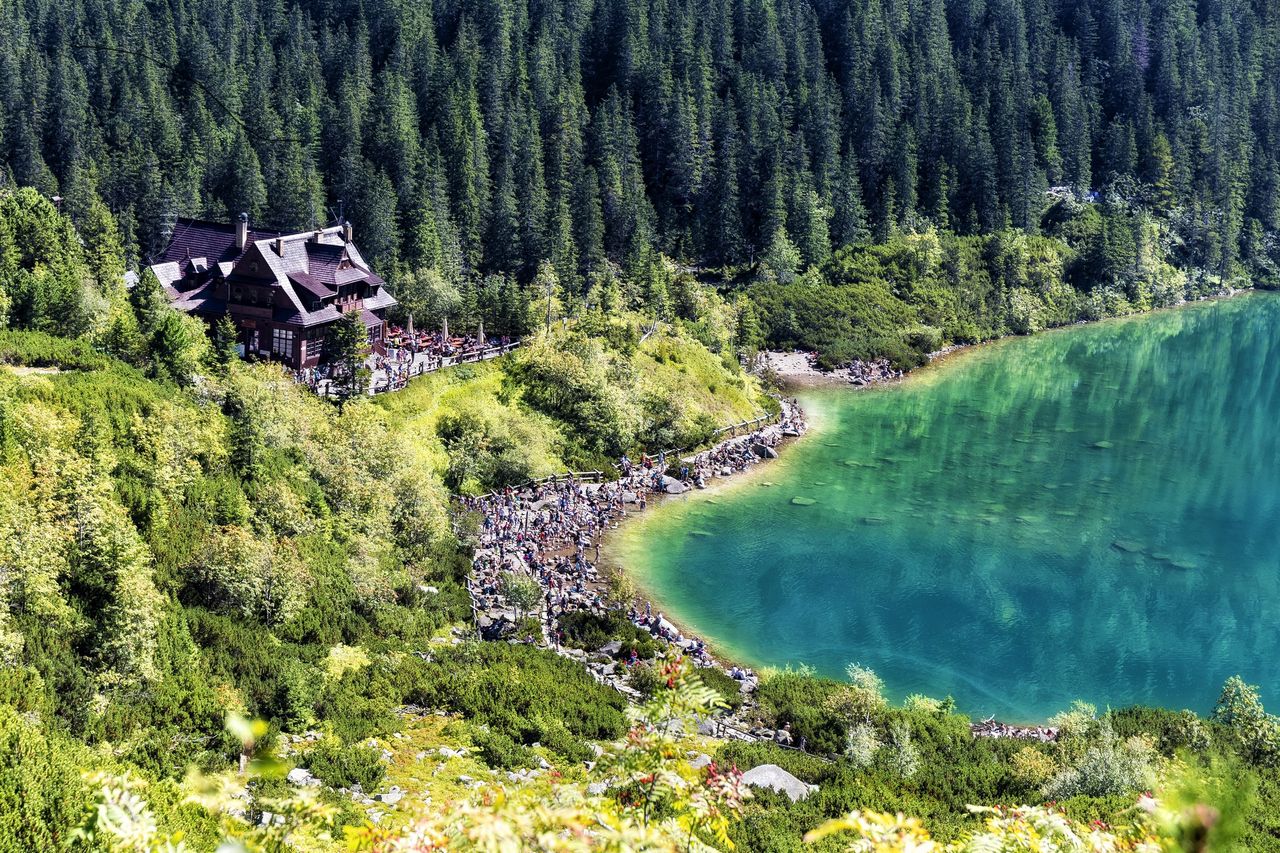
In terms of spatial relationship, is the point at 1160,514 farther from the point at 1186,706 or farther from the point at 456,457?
the point at 456,457

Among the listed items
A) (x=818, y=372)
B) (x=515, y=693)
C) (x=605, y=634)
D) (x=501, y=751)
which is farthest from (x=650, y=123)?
(x=501, y=751)

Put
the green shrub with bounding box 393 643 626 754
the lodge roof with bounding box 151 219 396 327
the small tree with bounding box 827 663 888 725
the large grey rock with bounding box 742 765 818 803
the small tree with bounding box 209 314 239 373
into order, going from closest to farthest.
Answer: the large grey rock with bounding box 742 765 818 803 → the green shrub with bounding box 393 643 626 754 → the small tree with bounding box 827 663 888 725 → the small tree with bounding box 209 314 239 373 → the lodge roof with bounding box 151 219 396 327

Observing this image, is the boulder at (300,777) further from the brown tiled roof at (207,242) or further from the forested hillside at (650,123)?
the forested hillside at (650,123)

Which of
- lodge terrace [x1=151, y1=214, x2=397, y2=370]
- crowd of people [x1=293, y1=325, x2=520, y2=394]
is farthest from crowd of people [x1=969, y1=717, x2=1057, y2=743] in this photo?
lodge terrace [x1=151, y1=214, x2=397, y2=370]

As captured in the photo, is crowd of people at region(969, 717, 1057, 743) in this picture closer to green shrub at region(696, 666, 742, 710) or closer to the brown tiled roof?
green shrub at region(696, 666, 742, 710)

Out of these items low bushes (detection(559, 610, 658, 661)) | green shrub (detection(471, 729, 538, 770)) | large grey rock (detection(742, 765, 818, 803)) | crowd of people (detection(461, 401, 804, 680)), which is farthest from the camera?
crowd of people (detection(461, 401, 804, 680))

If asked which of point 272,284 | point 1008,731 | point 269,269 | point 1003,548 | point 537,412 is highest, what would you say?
point 269,269

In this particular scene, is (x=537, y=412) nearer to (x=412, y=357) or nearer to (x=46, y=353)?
(x=412, y=357)
